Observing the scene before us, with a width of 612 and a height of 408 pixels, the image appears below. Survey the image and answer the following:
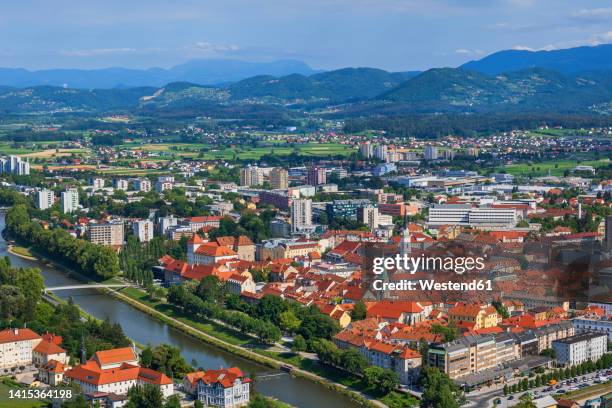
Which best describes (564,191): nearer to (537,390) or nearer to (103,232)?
(103,232)

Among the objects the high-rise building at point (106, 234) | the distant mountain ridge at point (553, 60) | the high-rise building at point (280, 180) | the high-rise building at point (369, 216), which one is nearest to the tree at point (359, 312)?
the high-rise building at point (106, 234)

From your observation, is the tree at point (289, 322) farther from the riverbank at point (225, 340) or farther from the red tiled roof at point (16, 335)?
the red tiled roof at point (16, 335)

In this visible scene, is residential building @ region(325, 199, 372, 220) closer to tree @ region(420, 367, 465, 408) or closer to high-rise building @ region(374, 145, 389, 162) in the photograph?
tree @ region(420, 367, 465, 408)

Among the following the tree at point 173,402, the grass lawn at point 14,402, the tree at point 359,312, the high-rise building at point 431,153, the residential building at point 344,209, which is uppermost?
the high-rise building at point 431,153

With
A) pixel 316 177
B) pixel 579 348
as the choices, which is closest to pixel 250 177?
pixel 316 177

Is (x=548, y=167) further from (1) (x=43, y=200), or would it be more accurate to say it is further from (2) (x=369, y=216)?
(1) (x=43, y=200)

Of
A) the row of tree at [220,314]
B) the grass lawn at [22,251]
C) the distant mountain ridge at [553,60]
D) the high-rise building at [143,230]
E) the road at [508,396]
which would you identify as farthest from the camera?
the distant mountain ridge at [553,60]
